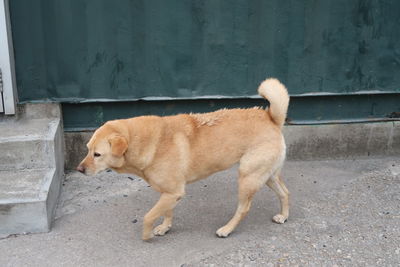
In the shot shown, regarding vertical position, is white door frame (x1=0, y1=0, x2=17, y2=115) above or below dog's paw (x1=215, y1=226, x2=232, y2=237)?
above

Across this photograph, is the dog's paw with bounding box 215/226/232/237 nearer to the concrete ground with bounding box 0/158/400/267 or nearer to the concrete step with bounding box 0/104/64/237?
the concrete ground with bounding box 0/158/400/267

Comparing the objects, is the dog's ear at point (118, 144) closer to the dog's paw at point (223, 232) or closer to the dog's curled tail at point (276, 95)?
the dog's paw at point (223, 232)

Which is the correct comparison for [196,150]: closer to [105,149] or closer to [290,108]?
[105,149]

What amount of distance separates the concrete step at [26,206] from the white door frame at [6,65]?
1170 millimetres

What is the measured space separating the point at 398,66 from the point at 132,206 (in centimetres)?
387

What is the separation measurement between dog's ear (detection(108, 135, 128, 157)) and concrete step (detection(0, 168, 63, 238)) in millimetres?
956

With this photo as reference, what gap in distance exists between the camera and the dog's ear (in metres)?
3.67

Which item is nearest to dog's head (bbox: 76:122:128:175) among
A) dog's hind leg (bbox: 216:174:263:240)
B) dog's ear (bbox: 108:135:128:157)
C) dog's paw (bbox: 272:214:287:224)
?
dog's ear (bbox: 108:135:128:157)

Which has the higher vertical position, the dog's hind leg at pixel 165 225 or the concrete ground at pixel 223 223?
the dog's hind leg at pixel 165 225

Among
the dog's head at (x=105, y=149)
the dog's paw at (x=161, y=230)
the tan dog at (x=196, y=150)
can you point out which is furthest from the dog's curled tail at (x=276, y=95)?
the dog's paw at (x=161, y=230)

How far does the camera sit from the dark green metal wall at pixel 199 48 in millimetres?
5309

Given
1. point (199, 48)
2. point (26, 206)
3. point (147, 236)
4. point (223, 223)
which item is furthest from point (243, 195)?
point (199, 48)

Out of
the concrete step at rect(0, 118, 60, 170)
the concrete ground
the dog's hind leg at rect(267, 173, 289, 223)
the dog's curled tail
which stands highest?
the dog's curled tail

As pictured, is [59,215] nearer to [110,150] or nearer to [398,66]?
[110,150]
